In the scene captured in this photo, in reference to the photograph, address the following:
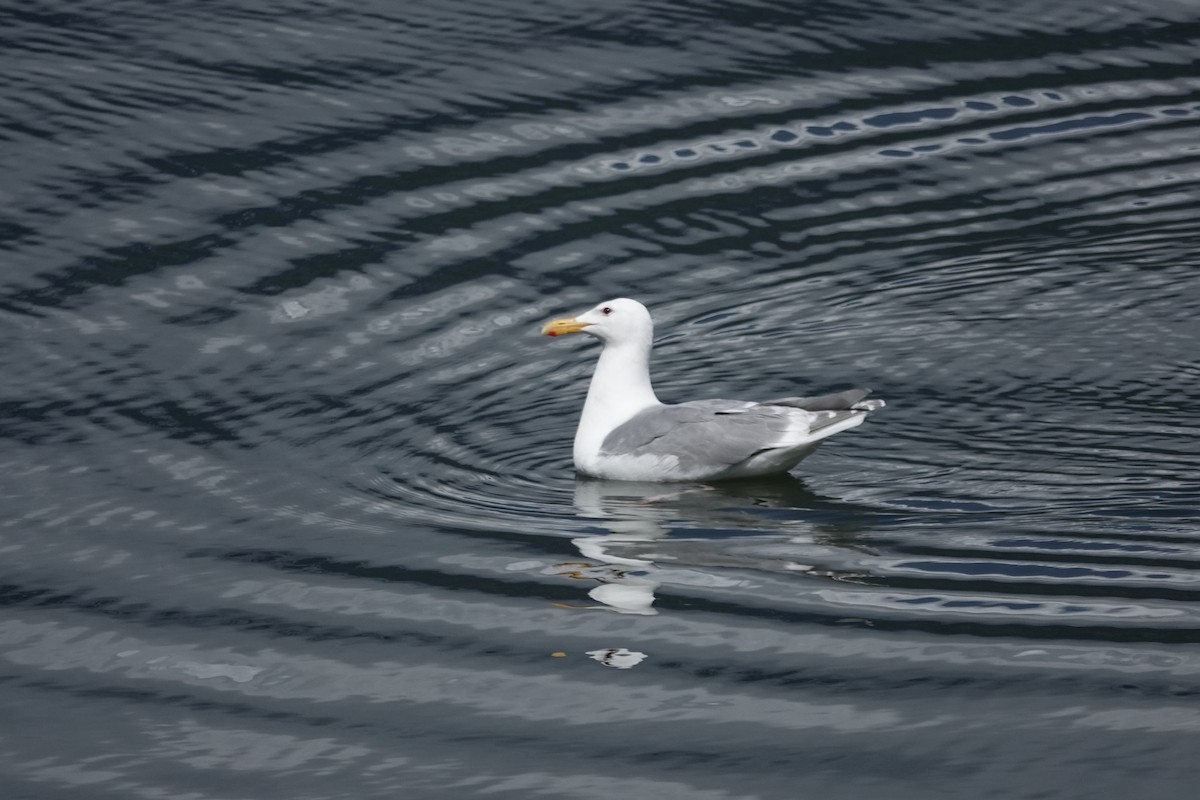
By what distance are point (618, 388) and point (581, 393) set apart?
1138 millimetres

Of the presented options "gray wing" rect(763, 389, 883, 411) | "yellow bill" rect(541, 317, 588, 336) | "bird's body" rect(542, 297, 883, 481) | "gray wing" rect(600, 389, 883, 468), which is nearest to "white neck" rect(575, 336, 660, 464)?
"bird's body" rect(542, 297, 883, 481)

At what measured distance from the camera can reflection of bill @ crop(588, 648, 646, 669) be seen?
848cm

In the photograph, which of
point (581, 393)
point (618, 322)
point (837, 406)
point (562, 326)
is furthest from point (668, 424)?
point (581, 393)

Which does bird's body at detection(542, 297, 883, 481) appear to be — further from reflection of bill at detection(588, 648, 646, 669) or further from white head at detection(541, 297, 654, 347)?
reflection of bill at detection(588, 648, 646, 669)

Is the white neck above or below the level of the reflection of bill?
above

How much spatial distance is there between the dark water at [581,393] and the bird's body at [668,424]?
0.68ft

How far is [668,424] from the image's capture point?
11.2 metres

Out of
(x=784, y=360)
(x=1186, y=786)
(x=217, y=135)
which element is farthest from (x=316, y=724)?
(x=217, y=135)

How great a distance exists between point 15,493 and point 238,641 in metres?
2.75

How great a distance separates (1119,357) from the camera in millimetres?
12305

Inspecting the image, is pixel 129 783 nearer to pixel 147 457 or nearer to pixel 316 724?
pixel 316 724

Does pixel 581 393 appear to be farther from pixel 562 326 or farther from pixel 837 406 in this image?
pixel 837 406

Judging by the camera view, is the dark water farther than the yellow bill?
No

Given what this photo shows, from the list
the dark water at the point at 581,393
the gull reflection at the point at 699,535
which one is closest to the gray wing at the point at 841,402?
the dark water at the point at 581,393
